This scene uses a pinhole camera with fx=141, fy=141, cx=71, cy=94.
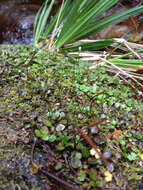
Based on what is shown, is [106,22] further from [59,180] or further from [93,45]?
[59,180]

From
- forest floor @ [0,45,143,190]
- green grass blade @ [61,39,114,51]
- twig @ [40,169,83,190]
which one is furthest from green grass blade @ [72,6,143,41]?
twig @ [40,169,83,190]

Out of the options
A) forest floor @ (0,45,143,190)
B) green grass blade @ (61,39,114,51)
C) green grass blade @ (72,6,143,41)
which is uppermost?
green grass blade @ (72,6,143,41)

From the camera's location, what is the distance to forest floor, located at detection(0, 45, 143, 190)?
989 millimetres

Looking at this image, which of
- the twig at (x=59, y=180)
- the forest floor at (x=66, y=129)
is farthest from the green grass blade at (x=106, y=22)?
the twig at (x=59, y=180)

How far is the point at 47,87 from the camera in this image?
1593 mm

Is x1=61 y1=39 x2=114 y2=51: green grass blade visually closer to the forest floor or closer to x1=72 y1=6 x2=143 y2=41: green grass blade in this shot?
x1=72 y1=6 x2=143 y2=41: green grass blade

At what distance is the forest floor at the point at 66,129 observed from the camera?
99 cm

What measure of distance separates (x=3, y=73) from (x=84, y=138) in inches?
50.6

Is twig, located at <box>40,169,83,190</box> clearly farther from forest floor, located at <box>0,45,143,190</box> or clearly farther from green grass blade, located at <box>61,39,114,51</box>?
green grass blade, located at <box>61,39,114,51</box>

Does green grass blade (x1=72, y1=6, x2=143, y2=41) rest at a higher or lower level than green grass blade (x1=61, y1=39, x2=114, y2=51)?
higher

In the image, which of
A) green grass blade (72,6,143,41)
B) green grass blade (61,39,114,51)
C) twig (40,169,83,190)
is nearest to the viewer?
twig (40,169,83,190)

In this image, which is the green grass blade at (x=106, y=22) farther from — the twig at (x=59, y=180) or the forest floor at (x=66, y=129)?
the twig at (x=59, y=180)

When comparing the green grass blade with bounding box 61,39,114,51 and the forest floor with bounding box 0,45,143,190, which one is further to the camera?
the green grass blade with bounding box 61,39,114,51

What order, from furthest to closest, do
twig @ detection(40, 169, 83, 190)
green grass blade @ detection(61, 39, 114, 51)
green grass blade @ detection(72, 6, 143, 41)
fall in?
1. green grass blade @ detection(61, 39, 114, 51)
2. green grass blade @ detection(72, 6, 143, 41)
3. twig @ detection(40, 169, 83, 190)
